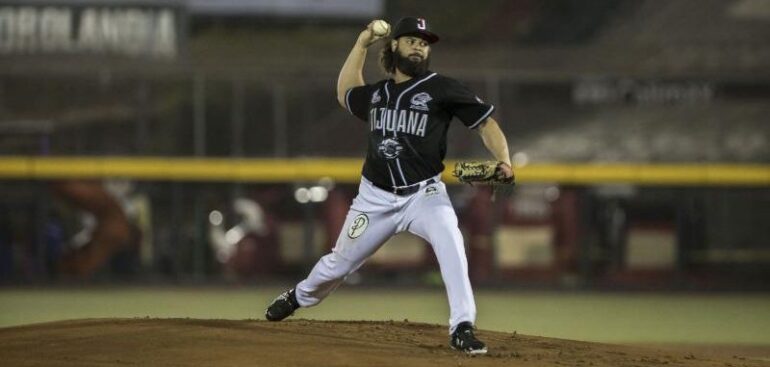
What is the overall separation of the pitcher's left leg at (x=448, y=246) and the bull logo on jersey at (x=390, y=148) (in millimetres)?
262

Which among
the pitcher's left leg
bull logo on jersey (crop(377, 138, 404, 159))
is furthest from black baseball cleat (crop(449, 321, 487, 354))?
bull logo on jersey (crop(377, 138, 404, 159))

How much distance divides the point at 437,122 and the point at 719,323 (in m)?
8.95

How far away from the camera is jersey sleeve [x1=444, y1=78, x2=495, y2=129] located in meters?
7.20

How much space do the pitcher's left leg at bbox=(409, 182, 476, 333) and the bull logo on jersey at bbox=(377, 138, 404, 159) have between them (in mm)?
262

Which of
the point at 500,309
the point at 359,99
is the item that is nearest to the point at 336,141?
the point at 500,309

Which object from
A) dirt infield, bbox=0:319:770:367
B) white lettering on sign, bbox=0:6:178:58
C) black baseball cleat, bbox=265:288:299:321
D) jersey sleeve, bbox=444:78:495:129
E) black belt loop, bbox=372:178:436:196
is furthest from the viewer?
white lettering on sign, bbox=0:6:178:58

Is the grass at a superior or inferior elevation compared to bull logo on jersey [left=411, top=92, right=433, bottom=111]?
inferior

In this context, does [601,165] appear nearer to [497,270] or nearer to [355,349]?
[497,270]

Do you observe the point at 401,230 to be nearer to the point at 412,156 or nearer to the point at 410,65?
the point at 412,156

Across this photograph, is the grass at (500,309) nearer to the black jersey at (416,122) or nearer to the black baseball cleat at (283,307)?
the black baseball cleat at (283,307)

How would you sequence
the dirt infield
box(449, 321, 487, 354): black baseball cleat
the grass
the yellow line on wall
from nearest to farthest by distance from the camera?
1. the dirt infield
2. box(449, 321, 487, 354): black baseball cleat
3. the grass
4. the yellow line on wall

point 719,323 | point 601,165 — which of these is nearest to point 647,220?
point 601,165

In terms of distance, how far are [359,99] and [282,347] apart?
1634 millimetres

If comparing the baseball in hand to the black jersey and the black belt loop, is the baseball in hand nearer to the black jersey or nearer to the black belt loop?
the black jersey
